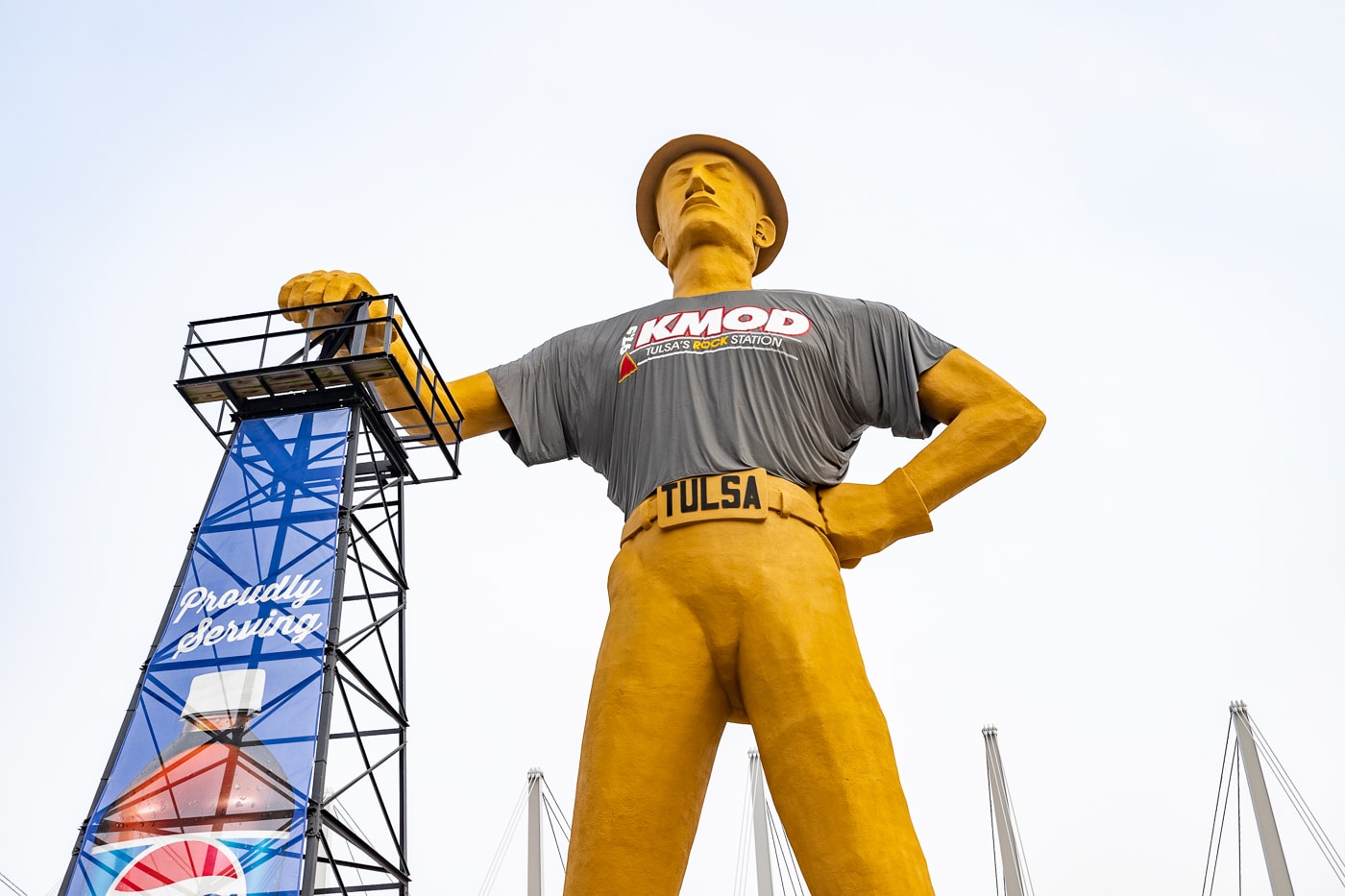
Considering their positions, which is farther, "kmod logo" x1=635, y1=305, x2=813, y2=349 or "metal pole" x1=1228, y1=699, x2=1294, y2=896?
"metal pole" x1=1228, y1=699, x2=1294, y2=896

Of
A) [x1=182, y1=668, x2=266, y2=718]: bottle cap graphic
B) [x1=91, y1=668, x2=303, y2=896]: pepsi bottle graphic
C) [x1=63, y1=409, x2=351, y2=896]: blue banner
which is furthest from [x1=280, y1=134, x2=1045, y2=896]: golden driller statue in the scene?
[x1=91, y1=668, x2=303, y2=896]: pepsi bottle graphic

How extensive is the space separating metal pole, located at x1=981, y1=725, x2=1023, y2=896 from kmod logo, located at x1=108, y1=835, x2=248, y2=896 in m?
16.2

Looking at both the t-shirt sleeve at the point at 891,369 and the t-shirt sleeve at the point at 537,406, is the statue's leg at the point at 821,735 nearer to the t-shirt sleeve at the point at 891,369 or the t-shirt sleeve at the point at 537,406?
the t-shirt sleeve at the point at 891,369

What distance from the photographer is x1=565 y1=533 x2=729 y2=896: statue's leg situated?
16.8 feet

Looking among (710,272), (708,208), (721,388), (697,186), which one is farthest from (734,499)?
(697,186)

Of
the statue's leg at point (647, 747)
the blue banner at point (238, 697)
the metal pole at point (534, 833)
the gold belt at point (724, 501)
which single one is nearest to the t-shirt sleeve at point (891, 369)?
the gold belt at point (724, 501)

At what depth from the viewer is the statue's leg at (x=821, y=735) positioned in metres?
4.82

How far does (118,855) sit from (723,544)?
Answer: 4.18 metres

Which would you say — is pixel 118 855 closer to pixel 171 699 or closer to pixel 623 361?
pixel 171 699

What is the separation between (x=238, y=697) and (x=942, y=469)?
15.3 ft

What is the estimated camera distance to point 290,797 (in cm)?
727

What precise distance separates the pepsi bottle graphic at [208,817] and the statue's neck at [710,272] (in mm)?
3742

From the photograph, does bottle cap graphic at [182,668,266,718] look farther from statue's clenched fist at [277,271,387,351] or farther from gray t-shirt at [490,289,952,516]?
gray t-shirt at [490,289,952,516]

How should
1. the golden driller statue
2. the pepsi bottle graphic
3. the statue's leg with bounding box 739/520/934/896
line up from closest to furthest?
the statue's leg with bounding box 739/520/934/896, the golden driller statue, the pepsi bottle graphic
